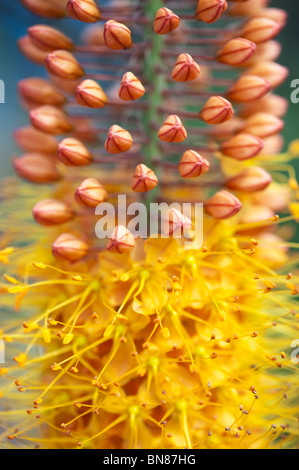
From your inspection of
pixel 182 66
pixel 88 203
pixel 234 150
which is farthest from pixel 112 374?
pixel 182 66

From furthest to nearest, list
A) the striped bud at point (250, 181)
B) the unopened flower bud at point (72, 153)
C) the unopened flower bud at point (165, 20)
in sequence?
the striped bud at point (250, 181)
the unopened flower bud at point (72, 153)
the unopened flower bud at point (165, 20)

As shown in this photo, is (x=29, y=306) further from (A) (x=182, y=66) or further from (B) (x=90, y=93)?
(A) (x=182, y=66)

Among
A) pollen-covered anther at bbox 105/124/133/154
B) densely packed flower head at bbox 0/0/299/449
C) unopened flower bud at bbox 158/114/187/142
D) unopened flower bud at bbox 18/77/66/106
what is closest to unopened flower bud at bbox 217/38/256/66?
densely packed flower head at bbox 0/0/299/449

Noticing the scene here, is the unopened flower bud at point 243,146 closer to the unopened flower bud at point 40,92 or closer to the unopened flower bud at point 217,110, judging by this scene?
the unopened flower bud at point 217,110

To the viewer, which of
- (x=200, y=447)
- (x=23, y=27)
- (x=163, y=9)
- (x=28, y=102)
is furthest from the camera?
(x=23, y=27)

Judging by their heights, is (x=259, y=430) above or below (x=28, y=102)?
below

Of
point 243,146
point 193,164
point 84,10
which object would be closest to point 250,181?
point 243,146

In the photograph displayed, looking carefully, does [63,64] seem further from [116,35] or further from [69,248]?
[69,248]

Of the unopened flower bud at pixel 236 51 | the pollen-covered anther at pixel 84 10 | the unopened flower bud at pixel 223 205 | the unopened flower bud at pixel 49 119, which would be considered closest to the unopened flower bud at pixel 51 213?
the unopened flower bud at pixel 49 119
